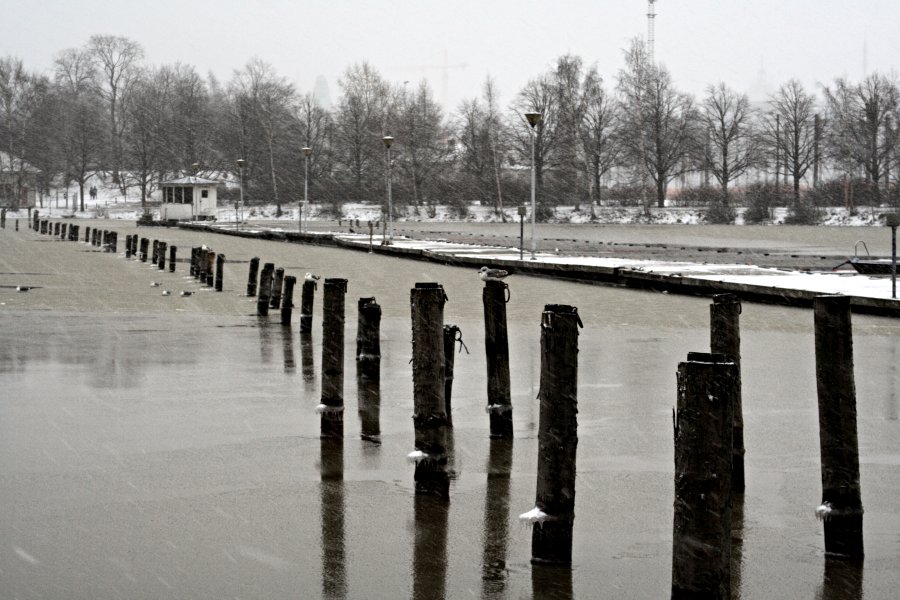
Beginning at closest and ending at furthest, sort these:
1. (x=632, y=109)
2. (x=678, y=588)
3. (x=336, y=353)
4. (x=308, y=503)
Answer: (x=678, y=588), (x=308, y=503), (x=336, y=353), (x=632, y=109)


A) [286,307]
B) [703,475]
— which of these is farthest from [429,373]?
[286,307]

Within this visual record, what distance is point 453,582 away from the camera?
702 centimetres

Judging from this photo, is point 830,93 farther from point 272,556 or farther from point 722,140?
point 272,556

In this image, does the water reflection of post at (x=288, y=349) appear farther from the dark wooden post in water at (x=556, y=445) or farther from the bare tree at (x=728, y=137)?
the bare tree at (x=728, y=137)

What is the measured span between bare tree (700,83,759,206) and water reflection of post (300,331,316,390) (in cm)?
9526

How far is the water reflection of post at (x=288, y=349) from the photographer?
1522 centimetres

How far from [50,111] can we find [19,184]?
23077mm

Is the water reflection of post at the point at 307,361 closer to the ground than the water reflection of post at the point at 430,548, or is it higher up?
higher up

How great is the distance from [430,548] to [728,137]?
369ft

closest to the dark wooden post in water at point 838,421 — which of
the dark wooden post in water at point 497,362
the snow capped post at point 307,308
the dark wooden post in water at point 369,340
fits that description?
the dark wooden post in water at point 497,362

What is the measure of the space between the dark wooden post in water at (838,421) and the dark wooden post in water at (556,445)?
4.62ft

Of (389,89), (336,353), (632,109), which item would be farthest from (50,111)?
(336,353)

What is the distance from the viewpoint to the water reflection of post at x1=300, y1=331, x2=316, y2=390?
14.1 m

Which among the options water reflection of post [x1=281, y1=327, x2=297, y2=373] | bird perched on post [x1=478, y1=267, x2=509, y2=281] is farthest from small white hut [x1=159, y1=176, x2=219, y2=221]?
bird perched on post [x1=478, y1=267, x2=509, y2=281]
